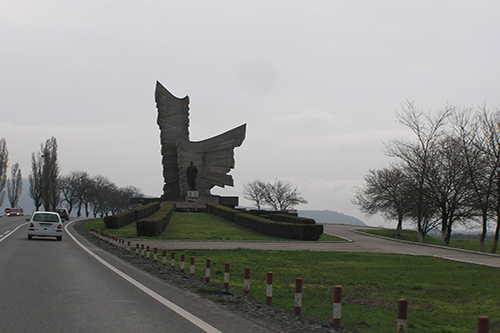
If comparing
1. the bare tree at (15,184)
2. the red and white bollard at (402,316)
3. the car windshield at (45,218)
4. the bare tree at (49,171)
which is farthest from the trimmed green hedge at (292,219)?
the bare tree at (15,184)

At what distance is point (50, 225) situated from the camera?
2658 centimetres

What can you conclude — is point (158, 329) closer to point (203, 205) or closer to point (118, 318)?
point (118, 318)

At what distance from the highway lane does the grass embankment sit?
1.74 meters

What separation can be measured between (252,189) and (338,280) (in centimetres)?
8189

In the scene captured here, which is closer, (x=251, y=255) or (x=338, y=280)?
(x=338, y=280)

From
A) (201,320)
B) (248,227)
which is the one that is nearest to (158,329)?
(201,320)

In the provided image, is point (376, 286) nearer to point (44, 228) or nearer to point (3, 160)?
point (44, 228)

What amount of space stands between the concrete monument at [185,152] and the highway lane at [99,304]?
4930 centimetres

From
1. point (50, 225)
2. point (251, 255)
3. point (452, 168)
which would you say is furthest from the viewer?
point (452, 168)

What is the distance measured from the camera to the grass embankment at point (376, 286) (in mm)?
9281

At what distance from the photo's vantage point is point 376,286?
13.6 metres

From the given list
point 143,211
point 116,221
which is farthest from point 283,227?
point 143,211

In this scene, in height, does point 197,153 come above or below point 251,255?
above

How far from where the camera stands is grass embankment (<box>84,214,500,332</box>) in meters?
9.28
